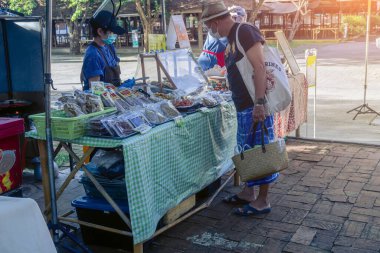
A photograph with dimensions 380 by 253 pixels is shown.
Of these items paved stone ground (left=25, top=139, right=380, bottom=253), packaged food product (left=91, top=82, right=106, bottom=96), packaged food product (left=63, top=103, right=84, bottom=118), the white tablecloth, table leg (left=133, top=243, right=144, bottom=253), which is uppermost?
packaged food product (left=91, top=82, right=106, bottom=96)

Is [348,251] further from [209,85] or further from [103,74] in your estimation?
[103,74]

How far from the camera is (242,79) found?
3.81 meters

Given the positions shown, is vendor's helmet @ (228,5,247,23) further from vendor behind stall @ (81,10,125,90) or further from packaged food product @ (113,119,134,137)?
packaged food product @ (113,119,134,137)

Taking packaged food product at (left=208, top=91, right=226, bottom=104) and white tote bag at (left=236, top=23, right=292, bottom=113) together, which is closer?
white tote bag at (left=236, top=23, right=292, bottom=113)

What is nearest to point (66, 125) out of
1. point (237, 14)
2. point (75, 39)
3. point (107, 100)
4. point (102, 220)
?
point (107, 100)

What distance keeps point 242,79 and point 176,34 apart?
5.32 ft

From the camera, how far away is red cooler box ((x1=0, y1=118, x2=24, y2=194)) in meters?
3.72

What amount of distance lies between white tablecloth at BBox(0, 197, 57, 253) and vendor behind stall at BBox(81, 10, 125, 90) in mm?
2399

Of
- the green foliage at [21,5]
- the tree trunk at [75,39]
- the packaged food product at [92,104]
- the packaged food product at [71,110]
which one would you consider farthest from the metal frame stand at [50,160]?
the tree trunk at [75,39]

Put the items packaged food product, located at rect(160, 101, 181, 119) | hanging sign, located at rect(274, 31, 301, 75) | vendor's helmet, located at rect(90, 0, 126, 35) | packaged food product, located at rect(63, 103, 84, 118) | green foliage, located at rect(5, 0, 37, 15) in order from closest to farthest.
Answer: packaged food product, located at rect(63, 103, 84, 118) < packaged food product, located at rect(160, 101, 181, 119) < vendor's helmet, located at rect(90, 0, 126, 35) < hanging sign, located at rect(274, 31, 301, 75) < green foliage, located at rect(5, 0, 37, 15)

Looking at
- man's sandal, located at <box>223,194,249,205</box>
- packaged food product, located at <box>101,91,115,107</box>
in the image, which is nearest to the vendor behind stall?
packaged food product, located at <box>101,91,115,107</box>

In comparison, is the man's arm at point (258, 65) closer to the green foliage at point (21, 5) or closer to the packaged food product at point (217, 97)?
the packaged food product at point (217, 97)

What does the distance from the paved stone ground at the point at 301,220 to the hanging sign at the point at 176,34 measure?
1736 millimetres

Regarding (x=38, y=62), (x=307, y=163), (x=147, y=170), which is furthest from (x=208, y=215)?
(x=38, y=62)
